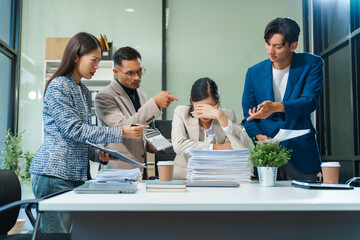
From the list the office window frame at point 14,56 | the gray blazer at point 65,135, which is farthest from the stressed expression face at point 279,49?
the office window frame at point 14,56

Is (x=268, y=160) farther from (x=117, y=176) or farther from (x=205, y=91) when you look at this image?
(x=205, y=91)

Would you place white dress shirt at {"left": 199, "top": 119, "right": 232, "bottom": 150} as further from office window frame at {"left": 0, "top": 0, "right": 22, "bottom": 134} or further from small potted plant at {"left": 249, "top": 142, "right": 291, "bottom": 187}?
office window frame at {"left": 0, "top": 0, "right": 22, "bottom": 134}

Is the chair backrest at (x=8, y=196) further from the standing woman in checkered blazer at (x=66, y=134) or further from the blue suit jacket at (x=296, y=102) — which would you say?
the blue suit jacket at (x=296, y=102)

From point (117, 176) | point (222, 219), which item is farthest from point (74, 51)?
point (222, 219)

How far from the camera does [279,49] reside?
1.90 m

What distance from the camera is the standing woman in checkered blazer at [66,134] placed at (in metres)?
1.55

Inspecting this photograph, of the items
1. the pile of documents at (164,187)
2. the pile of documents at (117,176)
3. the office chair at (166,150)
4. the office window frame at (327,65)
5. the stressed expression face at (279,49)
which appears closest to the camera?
the pile of documents at (164,187)

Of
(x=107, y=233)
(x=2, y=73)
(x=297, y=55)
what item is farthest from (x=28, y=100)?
(x=107, y=233)

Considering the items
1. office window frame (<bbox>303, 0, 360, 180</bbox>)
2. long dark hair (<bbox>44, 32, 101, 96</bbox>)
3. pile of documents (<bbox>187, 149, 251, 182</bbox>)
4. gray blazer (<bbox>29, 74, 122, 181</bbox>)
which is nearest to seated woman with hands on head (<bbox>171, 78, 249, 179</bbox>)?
pile of documents (<bbox>187, 149, 251, 182</bbox>)

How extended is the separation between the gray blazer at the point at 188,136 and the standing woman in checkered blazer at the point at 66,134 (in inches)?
19.7

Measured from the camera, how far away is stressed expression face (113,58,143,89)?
7.09 ft

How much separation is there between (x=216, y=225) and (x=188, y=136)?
1257mm

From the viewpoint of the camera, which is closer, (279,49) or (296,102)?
(296,102)

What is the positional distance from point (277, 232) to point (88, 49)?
1227mm
